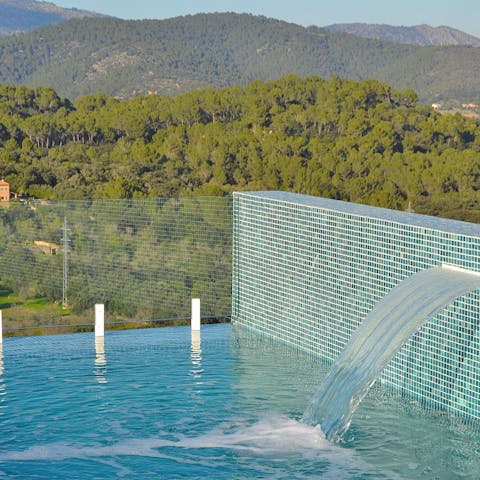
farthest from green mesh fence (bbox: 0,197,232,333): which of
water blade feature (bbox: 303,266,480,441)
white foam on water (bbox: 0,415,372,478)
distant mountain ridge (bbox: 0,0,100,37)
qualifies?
distant mountain ridge (bbox: 0,0,100,37)

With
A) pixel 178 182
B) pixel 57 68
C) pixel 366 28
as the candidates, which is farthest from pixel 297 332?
pixel 366 28

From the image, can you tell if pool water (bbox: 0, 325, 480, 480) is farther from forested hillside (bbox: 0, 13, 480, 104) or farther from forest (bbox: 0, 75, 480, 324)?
forested hillside (bbox: 0, 13, 480, 104)

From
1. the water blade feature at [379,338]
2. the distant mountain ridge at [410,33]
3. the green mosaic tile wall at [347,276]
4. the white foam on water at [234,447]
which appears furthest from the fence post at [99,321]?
the distant mountain ridge at [410,33]

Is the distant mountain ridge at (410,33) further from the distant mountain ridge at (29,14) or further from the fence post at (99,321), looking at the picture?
the fence post at (99,321)

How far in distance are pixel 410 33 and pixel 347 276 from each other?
124 m

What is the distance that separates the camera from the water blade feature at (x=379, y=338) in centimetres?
732

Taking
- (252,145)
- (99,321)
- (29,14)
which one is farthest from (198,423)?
(29,14)

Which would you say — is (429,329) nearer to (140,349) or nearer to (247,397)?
(247,397)

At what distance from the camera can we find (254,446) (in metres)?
6.94

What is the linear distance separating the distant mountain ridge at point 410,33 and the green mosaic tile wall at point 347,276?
115 m

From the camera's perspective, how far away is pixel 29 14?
128 meters

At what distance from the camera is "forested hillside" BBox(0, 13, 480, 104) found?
52.5 metres

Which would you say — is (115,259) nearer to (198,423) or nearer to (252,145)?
(198,423)

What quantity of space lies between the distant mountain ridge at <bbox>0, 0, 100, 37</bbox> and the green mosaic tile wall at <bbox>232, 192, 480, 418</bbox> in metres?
112
